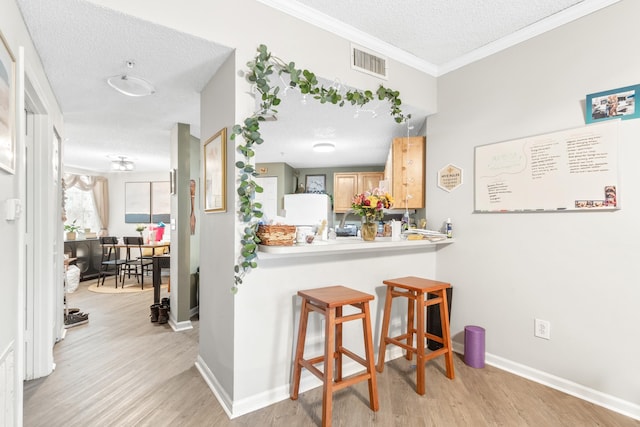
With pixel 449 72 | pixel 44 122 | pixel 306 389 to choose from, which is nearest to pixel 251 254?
pixel 306 389

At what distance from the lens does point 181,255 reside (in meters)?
3.36

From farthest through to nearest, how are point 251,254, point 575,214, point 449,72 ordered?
point 449,72 < point 575,214 < point 251,254

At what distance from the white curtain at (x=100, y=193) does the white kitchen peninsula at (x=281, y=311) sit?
21.3 ft

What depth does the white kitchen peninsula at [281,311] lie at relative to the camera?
1.88 meters

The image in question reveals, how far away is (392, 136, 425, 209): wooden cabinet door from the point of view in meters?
2.96

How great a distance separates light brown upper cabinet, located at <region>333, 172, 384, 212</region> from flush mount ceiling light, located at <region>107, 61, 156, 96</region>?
3808mm

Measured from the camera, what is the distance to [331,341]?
5.65 feet

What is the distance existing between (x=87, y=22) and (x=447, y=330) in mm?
2802

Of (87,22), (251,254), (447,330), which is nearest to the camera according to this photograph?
(87,22)

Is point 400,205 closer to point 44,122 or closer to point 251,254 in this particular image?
point 251,254

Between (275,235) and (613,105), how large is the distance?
215 centimetres

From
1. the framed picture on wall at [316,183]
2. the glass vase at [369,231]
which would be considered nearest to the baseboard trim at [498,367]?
the glass vase at [369,231]

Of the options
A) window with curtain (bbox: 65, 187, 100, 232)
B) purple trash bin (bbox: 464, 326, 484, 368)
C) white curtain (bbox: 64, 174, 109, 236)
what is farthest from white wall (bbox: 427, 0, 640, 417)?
window with curtain (bbox: 65, 187, 100, 232)

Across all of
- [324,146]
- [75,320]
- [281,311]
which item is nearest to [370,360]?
[281,311]
